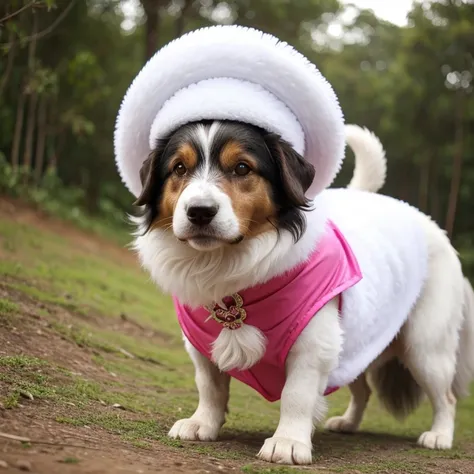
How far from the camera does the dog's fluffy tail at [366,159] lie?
566 centimetres

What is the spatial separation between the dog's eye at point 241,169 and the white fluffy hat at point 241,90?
10.4 inches

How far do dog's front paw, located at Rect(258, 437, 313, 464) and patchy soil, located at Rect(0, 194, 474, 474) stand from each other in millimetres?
102

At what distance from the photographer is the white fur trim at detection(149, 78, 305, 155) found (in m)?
3.74

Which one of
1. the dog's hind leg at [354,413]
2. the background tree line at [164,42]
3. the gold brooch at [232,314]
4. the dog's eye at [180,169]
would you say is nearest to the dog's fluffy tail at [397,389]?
the dog's hind leg at [354,413]

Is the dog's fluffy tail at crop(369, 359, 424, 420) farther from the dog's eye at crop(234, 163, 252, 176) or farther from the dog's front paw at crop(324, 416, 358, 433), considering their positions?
the dog's eye at crop(234, 163, 252, 176)

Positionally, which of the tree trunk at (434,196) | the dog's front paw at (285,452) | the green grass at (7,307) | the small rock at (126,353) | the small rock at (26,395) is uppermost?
the tree trunk at (434,196)

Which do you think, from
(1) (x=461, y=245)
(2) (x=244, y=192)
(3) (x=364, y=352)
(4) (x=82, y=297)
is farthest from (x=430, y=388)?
(1) (x=461, y=245)

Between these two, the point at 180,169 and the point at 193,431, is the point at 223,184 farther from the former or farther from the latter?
the point at 193,431

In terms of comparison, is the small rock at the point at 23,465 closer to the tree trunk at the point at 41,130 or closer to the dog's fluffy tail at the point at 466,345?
the dog's fluffy tail at the point at 466,345

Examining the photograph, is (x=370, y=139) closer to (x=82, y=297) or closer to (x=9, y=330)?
(x=9, y=330)

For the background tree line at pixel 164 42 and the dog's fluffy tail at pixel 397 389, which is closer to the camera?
the dog's fluffy tail at pixel 397 389

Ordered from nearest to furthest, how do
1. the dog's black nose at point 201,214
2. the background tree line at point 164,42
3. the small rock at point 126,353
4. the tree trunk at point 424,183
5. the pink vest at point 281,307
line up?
the dog's black nose at point 201,214 < the pink vest at point 281,307 < the small rock at point 126,353 < the background tree line at point 164,42 < the tree trunk at point 424,183

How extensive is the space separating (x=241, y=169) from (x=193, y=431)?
4.97ft

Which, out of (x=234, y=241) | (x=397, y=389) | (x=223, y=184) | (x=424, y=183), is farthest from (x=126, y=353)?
(x=424, y=183)
